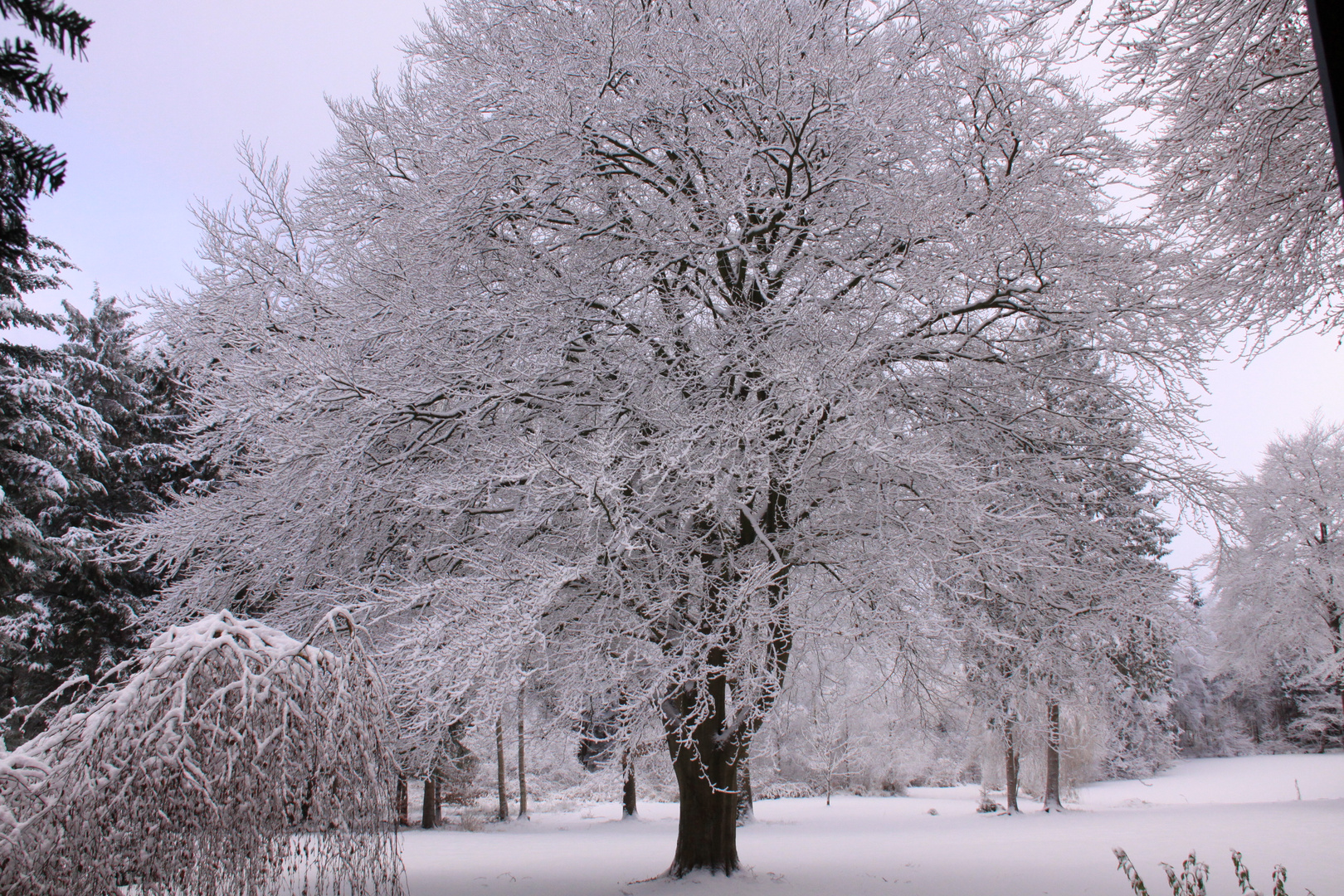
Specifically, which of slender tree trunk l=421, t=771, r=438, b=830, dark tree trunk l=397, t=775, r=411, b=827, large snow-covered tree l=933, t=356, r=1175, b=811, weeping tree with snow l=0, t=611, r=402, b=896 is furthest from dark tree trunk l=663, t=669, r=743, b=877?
slender tree trunk l=421, t=771, r=438, b=830

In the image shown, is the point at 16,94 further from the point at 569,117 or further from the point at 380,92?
the point at 380,92

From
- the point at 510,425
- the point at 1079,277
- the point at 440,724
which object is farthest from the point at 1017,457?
the point at 440,724

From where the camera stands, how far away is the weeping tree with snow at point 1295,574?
728 inches

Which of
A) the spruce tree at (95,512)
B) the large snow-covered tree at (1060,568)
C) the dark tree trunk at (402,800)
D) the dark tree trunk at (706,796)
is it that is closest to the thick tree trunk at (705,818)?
the dark tree trunk at (706,796)

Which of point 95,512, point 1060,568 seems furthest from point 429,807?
point 1060,568

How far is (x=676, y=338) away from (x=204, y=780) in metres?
4.89

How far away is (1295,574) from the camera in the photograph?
1886 cm

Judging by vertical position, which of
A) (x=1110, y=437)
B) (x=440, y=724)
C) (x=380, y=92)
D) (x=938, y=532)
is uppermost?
(x=380, y=92)

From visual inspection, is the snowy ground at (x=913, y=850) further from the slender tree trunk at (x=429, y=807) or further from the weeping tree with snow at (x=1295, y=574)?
the weeping tree with snow at (x=1295, y=574)

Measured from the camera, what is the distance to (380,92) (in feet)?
30.1

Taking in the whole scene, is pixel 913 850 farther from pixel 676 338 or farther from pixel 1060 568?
pixel 676 338

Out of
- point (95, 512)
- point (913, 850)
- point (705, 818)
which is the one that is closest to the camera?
point (705, 818)

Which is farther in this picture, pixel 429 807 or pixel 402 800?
pixel 429 807

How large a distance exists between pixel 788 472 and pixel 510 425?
310 centimetres
